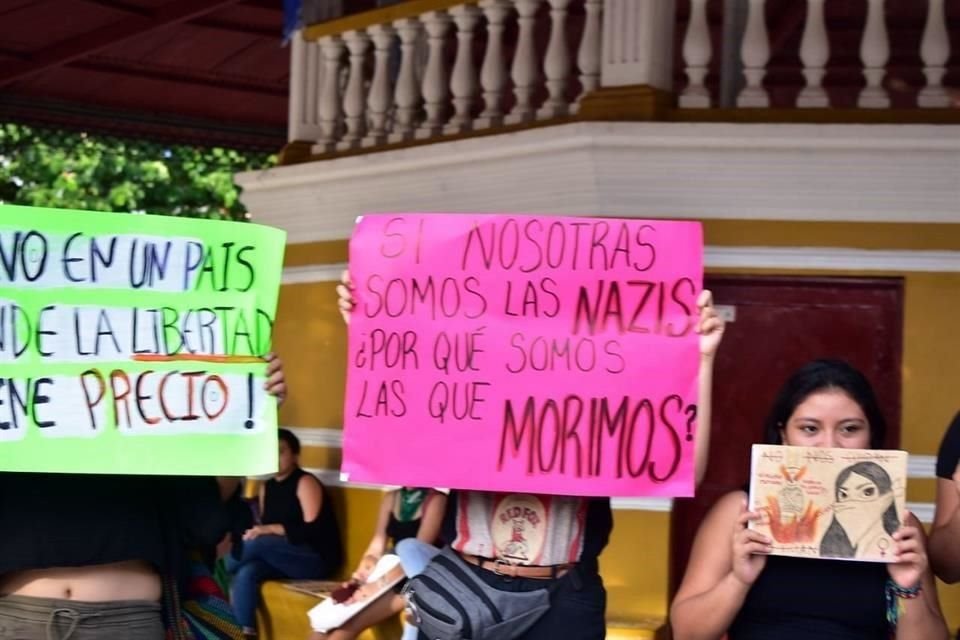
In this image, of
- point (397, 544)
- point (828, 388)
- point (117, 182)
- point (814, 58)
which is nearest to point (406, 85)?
point (814, 58)

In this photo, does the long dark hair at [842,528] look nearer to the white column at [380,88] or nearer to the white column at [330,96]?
the white column at [380,88]

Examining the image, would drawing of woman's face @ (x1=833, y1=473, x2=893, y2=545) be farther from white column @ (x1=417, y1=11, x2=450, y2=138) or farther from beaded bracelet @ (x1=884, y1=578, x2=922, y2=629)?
white column @ (x1=417, y1=11, x2=450, y2=138)

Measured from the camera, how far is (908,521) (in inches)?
139

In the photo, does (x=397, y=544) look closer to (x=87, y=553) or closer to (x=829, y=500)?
(x=87, y=553)

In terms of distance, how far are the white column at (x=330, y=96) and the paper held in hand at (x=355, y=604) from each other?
2.42 metres

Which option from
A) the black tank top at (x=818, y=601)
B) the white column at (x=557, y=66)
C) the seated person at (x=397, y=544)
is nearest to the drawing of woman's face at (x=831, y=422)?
the black tank top at (x=818, y=601)

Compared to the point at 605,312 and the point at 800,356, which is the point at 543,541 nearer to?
the point at 605,312

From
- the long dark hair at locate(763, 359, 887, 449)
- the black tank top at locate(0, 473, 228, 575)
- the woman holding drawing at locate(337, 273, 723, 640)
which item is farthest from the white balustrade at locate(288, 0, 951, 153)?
the black tank top at locate(0, 473, 228, 575)

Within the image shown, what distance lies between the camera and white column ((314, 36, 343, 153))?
8.01m

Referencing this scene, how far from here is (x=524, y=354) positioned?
14.0 ft

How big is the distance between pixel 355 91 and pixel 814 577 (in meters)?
4.91

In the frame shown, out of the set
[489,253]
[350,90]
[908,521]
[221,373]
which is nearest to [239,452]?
[221,373]

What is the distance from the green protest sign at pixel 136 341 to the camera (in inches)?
157

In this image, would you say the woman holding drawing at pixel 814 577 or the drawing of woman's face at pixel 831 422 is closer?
the woman holding drawing at pixel 814 577
